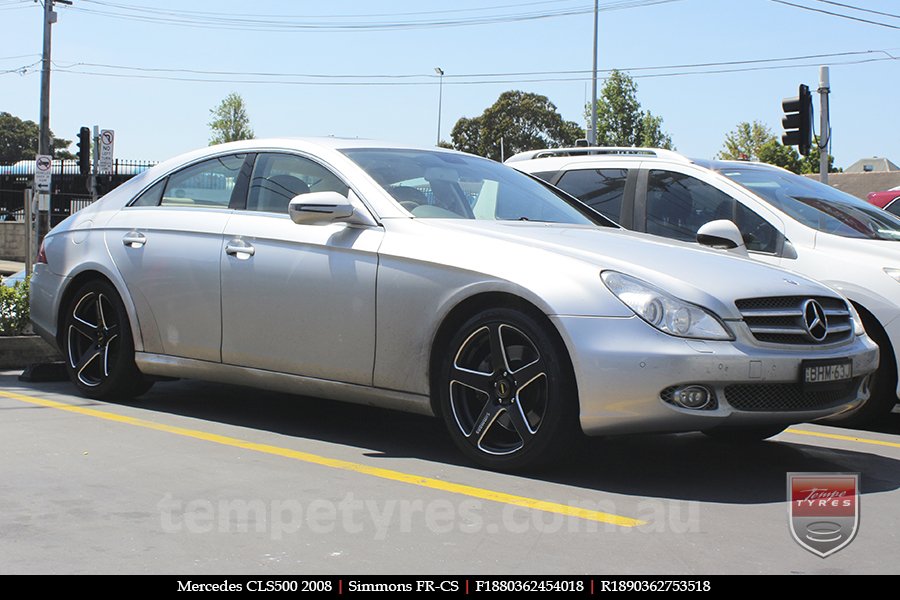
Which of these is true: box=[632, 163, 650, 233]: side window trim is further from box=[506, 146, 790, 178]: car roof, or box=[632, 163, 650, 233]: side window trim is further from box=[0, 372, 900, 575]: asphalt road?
box=[0, 372, 900, 575]: asphalt road

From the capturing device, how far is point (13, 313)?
912cm

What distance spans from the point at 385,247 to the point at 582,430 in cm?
133

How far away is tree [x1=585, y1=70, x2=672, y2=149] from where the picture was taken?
66.8 m

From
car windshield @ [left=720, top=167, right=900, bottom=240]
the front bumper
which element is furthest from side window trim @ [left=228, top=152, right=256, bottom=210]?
car windshield @ [left=720, top=167, right=900, bottom=240]

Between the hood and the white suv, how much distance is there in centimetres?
133

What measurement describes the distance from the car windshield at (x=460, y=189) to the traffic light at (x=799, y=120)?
9429mm

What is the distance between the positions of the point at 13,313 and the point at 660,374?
19.5 ft

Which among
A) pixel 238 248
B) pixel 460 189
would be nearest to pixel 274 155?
pixel 238 248

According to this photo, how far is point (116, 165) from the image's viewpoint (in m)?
33.8

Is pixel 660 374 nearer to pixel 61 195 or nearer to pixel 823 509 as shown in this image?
pixel 823 509

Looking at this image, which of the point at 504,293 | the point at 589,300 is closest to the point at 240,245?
the point at 504,293

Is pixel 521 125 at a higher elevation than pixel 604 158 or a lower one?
higher
